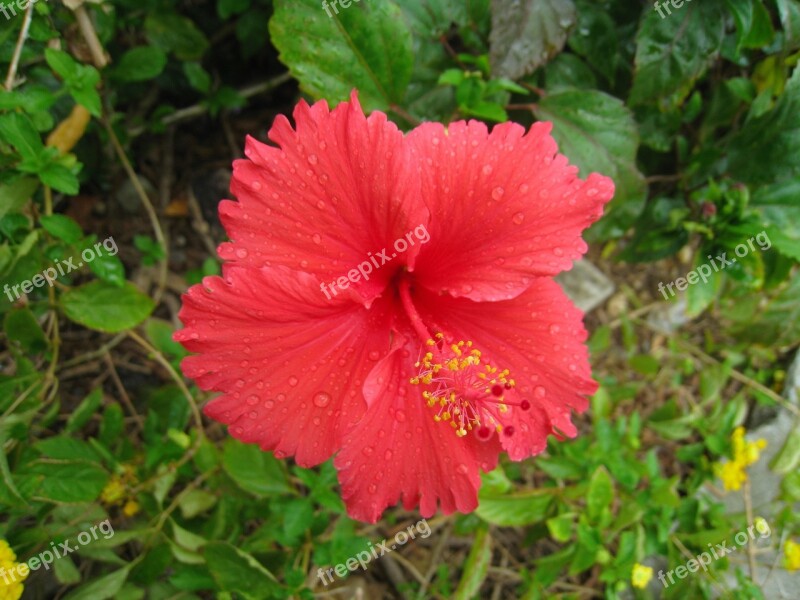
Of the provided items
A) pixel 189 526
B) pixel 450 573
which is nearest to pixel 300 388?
pixel 189 526

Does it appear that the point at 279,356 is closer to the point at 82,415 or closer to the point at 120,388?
the point at 82,415

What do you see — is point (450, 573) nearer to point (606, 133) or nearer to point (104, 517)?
point (104, 517)

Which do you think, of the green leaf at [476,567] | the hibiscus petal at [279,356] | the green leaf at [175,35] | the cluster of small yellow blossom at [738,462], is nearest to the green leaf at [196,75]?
the green leaf at [175,35]

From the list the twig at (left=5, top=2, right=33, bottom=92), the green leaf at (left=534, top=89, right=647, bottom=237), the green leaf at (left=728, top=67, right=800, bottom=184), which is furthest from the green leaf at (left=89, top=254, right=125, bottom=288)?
the green leaf at (left=728, top=67, right=800, bottom=184)

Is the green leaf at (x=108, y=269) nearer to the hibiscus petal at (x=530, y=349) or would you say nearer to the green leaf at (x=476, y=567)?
the hibiscus petal at (x=530, y=349)

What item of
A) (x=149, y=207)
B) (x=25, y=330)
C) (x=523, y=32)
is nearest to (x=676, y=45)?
(x=523, y=32)
